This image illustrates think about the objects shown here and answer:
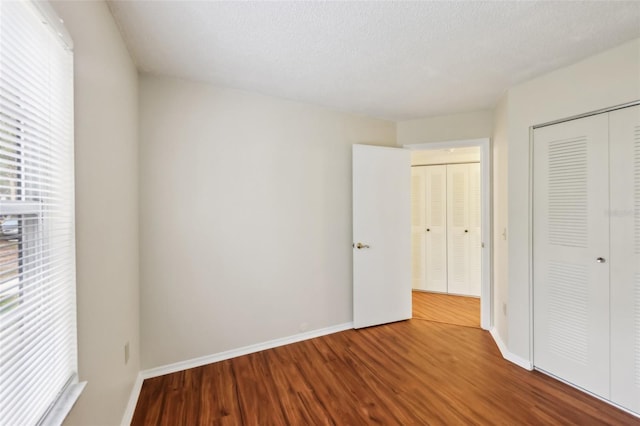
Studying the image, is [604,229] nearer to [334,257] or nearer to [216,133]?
[334,257]

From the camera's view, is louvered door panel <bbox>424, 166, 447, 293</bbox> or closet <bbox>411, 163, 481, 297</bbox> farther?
louvered door panel <bbox>424, 166, 447, 293</bbox>

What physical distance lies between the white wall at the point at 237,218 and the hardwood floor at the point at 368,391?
1.10 feet

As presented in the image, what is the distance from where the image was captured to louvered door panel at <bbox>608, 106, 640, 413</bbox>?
1.78 m

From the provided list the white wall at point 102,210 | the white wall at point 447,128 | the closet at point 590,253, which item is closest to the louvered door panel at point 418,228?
the white wall at point 447,128

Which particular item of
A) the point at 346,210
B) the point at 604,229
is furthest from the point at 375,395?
the point at 604,229

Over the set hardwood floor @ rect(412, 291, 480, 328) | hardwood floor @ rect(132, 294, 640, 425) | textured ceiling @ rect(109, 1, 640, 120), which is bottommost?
hardwood floor @ rect(412, 291, 480, 328)

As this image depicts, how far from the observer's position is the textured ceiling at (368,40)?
1480mm

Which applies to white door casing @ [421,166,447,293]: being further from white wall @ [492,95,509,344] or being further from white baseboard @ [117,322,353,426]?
white baseboard @ [117,322,353,426]

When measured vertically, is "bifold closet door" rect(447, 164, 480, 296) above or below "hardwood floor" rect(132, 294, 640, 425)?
above

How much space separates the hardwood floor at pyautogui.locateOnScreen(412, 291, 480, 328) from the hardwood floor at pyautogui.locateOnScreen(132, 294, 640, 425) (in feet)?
2.25

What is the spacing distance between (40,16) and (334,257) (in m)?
2.64

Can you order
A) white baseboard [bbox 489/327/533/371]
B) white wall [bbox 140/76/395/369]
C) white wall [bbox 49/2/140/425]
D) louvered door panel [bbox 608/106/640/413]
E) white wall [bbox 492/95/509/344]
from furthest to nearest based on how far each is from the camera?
white wall [bbox 492/95/509/344]
white baseboard [bbox 489/327/533/371]
white wall [bbox 140/76/395/369]
louvered door panel [bbox 608/106/640/413]
white wall [bbox 49/2/140/425]

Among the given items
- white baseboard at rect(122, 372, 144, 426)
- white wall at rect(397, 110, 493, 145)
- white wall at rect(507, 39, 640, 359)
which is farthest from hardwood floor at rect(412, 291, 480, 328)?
white baseboard at rect(122, 372, 144, 426)

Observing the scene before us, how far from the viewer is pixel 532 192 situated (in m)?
2.30
